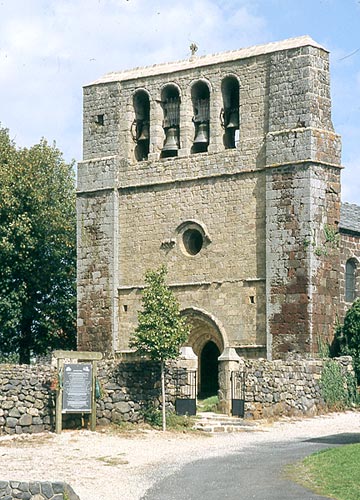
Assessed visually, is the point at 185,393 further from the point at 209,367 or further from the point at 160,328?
the point at 209,367

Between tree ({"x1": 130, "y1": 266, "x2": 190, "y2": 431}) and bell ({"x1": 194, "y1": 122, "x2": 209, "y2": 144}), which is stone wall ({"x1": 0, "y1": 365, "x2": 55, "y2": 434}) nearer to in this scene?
tree ({"x1": 130, "y1": 266, "x2": 190, "y2": 431})

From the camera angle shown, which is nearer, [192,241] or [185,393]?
[185,393]

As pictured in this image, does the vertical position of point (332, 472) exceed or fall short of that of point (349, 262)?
it falls short

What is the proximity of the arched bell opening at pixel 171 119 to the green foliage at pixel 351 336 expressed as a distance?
8170 millimetres

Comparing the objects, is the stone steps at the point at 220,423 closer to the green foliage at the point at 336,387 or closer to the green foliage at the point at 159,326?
the green foliage at the point at 159,326

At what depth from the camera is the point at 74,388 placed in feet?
96.2

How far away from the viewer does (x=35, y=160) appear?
149ft

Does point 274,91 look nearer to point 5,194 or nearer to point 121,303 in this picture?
point 121,303

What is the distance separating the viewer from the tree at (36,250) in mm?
44344

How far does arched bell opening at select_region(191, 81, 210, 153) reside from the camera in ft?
130

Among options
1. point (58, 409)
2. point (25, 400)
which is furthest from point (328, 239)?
point (25, 400)

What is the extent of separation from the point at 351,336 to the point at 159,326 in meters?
7.48

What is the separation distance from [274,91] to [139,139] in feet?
18.2

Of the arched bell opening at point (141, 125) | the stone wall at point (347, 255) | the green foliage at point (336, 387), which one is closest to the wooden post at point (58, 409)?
the green foliage at point (336, 387)
